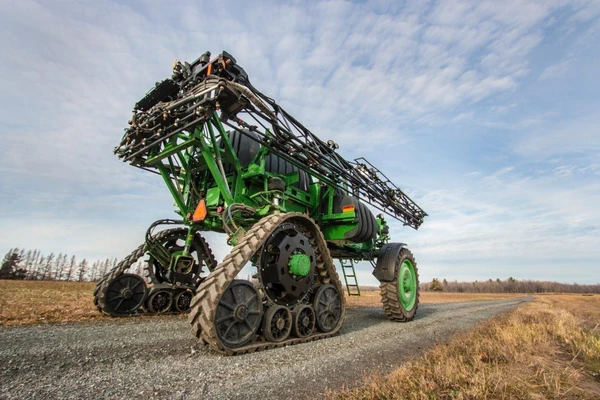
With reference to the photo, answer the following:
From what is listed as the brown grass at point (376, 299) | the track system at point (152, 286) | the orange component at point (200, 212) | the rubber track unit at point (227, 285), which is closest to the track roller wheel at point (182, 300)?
the track system at point (152, 286)

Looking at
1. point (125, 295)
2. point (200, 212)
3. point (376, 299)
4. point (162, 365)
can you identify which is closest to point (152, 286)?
point (125, 295)

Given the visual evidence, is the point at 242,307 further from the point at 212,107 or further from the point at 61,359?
the point at 212,107

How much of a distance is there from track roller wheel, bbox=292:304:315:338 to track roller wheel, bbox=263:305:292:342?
160 millimetres

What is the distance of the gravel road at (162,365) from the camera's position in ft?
10.0

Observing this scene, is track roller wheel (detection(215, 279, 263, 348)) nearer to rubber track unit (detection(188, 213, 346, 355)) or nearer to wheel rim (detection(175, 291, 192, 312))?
rubber track unit (detection(188, 213, 346, 355))

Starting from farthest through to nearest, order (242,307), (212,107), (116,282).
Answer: (116,282) → (212,107) → (242,307)

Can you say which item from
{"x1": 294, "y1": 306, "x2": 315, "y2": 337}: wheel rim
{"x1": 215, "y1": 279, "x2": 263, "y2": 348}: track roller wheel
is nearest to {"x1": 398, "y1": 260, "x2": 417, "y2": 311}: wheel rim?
{"x1": 294, "y1": 306, "x2": 315, "y2": 337}: wheel rim

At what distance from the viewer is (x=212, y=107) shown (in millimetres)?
6633

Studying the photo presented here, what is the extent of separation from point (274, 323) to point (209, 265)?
17.5 ft

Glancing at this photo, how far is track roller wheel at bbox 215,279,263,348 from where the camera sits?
4.54 metres

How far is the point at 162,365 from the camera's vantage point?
12.7 feet

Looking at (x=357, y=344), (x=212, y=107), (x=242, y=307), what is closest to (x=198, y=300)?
(x=242, y=307)

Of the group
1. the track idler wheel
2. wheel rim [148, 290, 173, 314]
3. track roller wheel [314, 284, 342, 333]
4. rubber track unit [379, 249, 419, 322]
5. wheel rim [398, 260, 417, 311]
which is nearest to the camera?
track roller wheel [314, 284, 342, 333]

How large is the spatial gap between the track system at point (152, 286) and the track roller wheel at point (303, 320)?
4.63m
